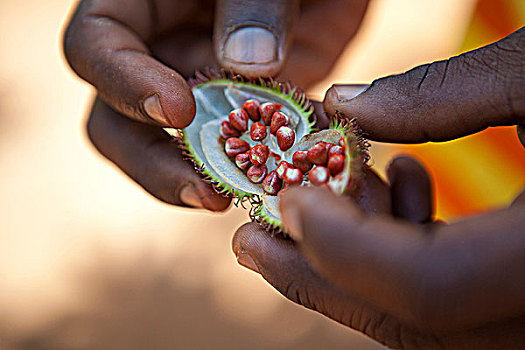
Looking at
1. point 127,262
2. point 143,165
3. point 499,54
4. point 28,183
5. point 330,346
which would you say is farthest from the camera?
point 28,183

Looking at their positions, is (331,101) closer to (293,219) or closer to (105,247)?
(293,219)

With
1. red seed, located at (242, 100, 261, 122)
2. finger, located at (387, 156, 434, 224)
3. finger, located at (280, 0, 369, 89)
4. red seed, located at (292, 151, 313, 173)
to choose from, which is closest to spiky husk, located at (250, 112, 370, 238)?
red seed, located at (292, 151, 313, 173)

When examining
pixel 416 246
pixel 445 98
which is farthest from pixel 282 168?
pixel 416 246

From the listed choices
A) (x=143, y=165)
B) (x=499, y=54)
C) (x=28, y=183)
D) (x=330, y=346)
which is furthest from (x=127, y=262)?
(x=499, y=54)

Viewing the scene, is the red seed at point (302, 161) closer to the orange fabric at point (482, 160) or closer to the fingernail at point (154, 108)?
the fingernail at point (154, 108)

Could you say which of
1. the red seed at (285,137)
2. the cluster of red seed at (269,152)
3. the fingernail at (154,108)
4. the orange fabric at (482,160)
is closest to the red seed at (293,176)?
the cluster of red seed at (269,152)

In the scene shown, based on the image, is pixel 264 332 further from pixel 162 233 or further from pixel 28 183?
pixel 28 183

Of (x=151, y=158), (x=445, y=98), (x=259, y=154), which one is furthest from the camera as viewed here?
(x=151, y=158)
